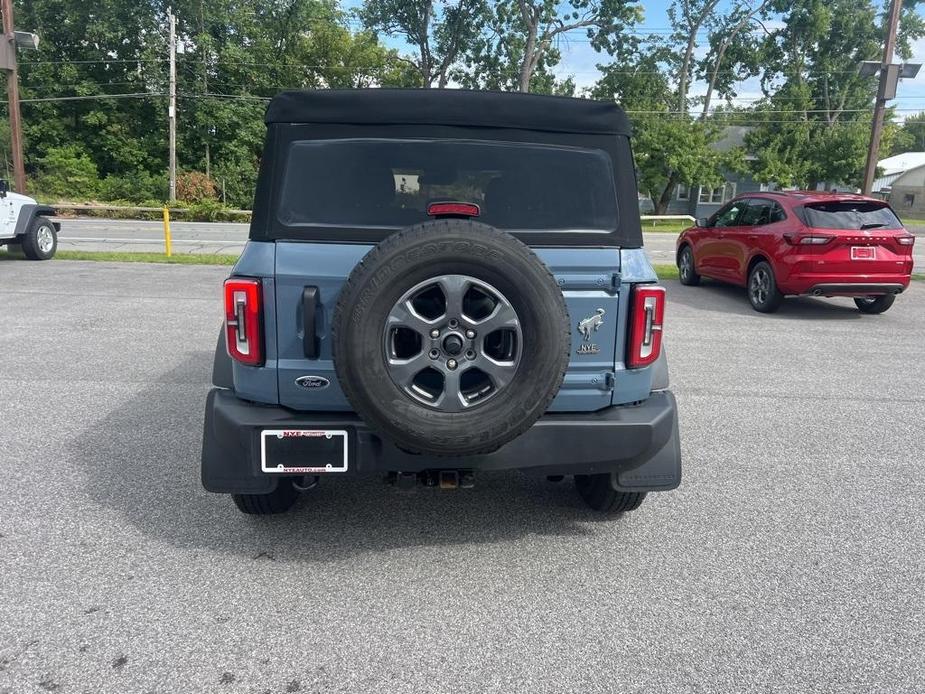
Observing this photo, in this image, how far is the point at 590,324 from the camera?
10.5 feet

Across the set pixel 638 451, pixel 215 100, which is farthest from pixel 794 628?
pixel 215 100

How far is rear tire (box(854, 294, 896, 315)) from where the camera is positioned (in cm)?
1059

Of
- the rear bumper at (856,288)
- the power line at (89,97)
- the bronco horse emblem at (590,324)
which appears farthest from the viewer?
the power line at (89,97)

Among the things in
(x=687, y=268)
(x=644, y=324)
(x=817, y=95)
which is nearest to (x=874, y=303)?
(x=687, y=268)

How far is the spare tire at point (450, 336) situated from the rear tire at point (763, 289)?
27.5 ft

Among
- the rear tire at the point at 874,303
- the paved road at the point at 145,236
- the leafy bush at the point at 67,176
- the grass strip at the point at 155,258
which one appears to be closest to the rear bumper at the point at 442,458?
the rear tire at the point at 874,303

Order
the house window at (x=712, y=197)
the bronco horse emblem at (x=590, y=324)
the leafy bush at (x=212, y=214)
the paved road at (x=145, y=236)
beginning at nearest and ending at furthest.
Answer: the bronco horse emblem at (x=590, y=324) → the paved road at (x=145, y=236) → the leafy bush at (x=212, y=214) → the house window at (x=712, y=197)

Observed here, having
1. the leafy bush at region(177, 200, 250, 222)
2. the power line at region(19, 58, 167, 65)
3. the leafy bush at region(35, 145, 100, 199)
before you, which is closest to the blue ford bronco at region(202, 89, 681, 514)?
the leafy bush at region(177, 200, 250, 222)

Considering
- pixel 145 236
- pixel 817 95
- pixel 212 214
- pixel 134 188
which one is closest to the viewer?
pixel 145 236

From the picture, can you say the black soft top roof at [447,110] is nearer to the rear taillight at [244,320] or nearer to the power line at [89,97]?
the rear taillight at [244,320]

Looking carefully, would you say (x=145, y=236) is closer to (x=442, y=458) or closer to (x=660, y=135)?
(x=442, y=458)

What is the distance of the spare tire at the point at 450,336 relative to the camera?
276cm

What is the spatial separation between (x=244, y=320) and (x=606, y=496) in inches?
79.3

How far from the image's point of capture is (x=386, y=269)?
274cm
